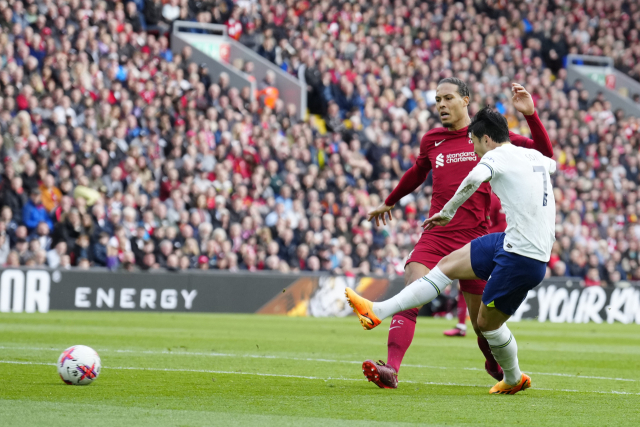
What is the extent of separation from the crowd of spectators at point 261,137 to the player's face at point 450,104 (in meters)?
10.9

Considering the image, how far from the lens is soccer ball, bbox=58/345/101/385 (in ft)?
22.2

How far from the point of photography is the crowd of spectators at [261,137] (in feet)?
58.3

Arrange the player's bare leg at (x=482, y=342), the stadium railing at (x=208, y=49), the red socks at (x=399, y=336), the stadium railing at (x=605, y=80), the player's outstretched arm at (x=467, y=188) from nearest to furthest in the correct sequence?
the player's outstretched arm at (x=467, y=188) → the red socks at (x=399, y=336) → the player's bare leg at (x=482, y=342) → the stadium railing at (x=208, y=49) → the stadium railing at (x=605, y=80)

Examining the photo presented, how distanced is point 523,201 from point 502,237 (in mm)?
316

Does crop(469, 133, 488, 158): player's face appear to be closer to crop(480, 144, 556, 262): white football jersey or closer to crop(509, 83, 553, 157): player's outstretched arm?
crop(480, 144, 556, 262): white football jersey

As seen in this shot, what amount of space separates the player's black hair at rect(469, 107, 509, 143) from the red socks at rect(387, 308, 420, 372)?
1456mm

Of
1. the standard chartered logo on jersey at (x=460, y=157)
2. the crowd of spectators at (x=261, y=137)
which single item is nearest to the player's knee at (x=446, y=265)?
the standard chartered logo on jersey at (x=460, y=157)

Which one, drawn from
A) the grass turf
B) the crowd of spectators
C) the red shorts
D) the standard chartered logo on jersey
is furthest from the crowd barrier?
the standard chartered logo on jersey

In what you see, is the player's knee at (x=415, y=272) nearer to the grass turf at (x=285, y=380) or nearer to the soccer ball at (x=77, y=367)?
the grass turf at (x=285, y=380)

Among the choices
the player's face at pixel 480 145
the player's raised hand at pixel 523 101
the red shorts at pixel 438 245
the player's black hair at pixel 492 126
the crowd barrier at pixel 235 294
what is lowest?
the crowd barrier at pixel 235 294

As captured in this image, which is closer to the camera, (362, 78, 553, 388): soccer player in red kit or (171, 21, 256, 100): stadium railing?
(362, 78, 553, 388): soccer player in red kit

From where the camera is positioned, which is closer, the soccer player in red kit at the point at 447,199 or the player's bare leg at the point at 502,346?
the player's bare leg at the point at 502,346

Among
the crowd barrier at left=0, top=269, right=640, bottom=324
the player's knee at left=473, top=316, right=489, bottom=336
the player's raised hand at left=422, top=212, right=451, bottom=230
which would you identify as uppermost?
the player's raised hand at left=422, top=212, right=451, bottom=230

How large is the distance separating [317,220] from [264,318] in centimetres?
323
